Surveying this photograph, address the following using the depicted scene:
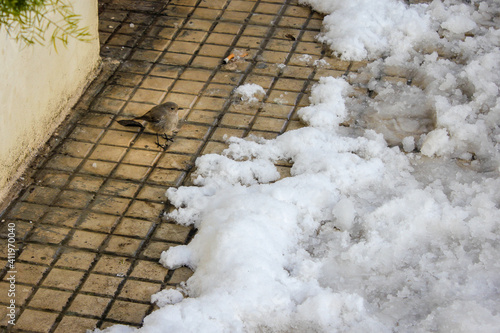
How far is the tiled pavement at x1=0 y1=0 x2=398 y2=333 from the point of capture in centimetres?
359

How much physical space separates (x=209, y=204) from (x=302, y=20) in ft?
8.73

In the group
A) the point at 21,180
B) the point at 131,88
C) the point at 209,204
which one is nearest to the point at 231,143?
the point at 209,204

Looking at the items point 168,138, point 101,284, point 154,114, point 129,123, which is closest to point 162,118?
point 154,114

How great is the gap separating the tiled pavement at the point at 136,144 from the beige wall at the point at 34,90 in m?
0.14

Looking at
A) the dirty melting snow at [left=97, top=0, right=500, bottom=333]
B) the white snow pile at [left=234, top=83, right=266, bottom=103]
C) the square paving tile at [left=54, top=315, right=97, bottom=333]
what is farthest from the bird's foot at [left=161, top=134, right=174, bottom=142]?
the square paving tile at [left=54, top=315, right=97, bottom=333]

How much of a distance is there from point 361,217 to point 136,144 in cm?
175

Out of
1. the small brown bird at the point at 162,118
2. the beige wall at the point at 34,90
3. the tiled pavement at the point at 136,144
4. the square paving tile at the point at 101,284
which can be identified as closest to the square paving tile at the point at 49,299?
the tiled pavement at the point at 136,144

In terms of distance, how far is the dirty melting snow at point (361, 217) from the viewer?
329 cm

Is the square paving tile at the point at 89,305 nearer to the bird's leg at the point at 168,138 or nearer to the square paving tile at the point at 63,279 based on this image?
the square paving tile at the point at 63,279

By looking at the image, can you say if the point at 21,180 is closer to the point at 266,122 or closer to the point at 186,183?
the point at 186,183

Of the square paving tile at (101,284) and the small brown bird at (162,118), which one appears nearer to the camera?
the square paving tile at (101,284)

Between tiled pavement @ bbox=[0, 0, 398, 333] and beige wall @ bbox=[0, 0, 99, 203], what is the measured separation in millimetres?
137

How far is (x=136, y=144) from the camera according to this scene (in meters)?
4.68

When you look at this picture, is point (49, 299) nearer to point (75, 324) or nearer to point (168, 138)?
point (75, 324)
